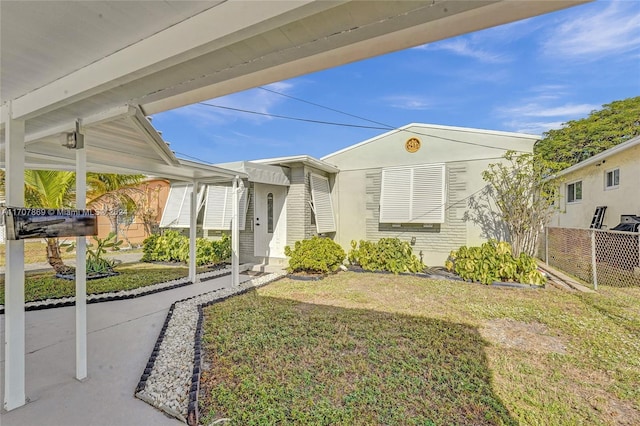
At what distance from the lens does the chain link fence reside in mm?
7516

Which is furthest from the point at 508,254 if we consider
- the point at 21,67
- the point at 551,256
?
the point at 21,67

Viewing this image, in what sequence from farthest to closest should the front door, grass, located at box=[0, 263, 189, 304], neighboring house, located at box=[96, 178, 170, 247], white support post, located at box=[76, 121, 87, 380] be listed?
neighboring house, located at box=[96, 178, 170, 247] < the front door < grass, located at box=[0, 263, 189, 304] < white support post, located at box=[76, 121, 87, 380]

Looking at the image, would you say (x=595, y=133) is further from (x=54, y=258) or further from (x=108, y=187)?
(x=54, y=258)

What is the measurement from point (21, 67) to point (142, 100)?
82cm

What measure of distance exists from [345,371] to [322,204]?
709cm

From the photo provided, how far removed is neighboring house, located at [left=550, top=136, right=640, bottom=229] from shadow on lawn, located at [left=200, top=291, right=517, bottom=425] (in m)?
7.11

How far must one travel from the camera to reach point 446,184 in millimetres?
9086

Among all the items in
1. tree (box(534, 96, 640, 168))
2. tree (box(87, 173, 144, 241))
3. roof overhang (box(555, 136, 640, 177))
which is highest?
tree (box(534, 96, 640, 168))

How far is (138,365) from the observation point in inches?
137

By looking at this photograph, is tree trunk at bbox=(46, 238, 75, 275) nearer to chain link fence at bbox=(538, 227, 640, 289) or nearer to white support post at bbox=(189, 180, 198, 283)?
white support post at bbox=(189, 180, 198, 283)

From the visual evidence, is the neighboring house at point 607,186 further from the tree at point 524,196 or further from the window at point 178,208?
the window at point 178,208

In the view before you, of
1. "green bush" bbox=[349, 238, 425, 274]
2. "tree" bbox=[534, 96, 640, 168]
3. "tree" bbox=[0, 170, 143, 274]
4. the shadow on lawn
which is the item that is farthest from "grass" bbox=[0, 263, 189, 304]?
"tree" bbox=[534, 96, 640, 168]

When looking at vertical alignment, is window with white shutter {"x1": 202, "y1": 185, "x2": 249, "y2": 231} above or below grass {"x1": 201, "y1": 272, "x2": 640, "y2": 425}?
above

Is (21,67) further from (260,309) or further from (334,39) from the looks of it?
(260,309)
